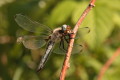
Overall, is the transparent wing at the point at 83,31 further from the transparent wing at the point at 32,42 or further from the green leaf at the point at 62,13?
the green leaf at the point at 62,13

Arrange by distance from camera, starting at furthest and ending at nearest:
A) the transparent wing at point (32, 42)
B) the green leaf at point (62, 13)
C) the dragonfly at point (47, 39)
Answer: the green leaf at point (62, 13), the transparent wing at point (32, 42), the dragonfly at point (47, 39)

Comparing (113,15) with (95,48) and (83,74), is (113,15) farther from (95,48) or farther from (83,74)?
(83,74)

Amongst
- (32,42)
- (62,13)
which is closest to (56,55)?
(62,13)

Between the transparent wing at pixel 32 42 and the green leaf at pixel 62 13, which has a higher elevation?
the transparent wing at pixel 32 42

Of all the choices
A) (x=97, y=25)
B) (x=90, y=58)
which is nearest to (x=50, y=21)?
(x=97, y=25)

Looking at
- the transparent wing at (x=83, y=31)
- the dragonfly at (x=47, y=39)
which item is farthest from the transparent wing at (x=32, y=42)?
the transparent wing at (x=83, y=31)

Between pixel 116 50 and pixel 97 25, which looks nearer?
pixel 97 25

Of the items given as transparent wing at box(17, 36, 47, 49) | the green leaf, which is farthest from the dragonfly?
the green leaf
